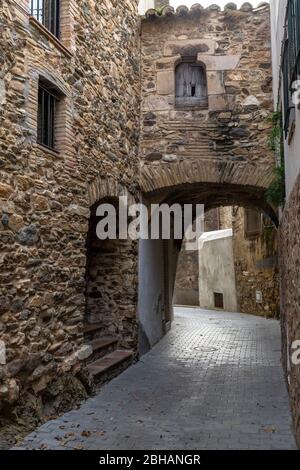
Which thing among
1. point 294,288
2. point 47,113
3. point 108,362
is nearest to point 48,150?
point 47,113

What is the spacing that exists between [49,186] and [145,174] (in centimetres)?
274

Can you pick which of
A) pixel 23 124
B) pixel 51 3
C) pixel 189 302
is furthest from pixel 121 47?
pixel 189 302

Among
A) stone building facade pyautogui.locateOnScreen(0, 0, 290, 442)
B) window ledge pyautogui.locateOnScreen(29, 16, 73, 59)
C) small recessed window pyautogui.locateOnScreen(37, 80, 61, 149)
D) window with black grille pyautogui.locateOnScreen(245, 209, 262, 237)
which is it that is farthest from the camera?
window with black grille pyautogui.locateOnScreen(245, 209, 262, 237)

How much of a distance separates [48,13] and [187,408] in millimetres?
4181

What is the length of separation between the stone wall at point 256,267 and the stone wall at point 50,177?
270 inches

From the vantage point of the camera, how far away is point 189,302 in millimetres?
18062

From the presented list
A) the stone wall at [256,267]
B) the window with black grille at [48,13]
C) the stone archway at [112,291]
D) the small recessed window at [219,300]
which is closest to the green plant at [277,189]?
the stone archway at [112,291]

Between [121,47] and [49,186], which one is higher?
[121,47]

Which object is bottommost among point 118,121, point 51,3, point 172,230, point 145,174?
point 172,230

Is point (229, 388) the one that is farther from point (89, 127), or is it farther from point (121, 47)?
point (121, 47)

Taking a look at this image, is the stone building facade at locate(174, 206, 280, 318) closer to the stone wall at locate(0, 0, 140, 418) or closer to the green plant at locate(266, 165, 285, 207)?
the green plant at locate(266, 165, 285, 207)

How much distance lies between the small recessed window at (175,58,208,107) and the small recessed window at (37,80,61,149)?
2.94 metres

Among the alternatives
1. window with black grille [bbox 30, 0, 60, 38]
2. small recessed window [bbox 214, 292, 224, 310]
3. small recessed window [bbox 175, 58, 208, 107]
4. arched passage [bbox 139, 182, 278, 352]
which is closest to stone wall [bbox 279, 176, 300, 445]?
arched passage [bbox 139, 182, 278, 352]

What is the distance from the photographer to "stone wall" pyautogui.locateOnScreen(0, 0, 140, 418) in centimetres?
353
